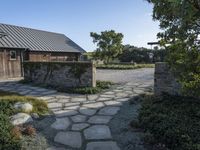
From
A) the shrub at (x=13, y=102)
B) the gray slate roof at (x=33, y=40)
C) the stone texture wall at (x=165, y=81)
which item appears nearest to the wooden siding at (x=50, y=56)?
the gray slate roof at (x=33, y=40)

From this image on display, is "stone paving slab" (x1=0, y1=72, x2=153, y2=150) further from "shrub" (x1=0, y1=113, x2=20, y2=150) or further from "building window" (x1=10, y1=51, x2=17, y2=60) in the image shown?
"building window" (x1=10, y1=51, x2=17, y2=60)

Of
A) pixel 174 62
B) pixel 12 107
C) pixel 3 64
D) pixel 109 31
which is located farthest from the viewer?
pixel 109 31

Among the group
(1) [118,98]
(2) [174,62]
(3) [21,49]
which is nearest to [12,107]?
(1) [118,98]

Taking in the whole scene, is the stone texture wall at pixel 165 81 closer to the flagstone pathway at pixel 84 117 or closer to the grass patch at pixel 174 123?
the grass patch at pixel 174 123

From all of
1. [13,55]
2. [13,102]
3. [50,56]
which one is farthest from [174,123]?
[50,56]

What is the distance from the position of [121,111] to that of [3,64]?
1384 centimetres

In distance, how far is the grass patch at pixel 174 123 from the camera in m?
4.58

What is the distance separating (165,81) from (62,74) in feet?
19.6

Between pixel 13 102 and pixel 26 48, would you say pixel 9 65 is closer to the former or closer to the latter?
pixel 26 48

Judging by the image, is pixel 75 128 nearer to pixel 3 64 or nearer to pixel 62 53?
pixel 3 64

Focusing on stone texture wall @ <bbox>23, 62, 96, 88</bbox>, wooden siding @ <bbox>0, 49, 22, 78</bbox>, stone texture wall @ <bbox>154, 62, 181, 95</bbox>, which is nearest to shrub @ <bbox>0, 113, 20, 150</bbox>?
stone texture wall @ <bbox>154, 62, 181, 95</bbox>

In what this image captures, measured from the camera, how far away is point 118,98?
9445 millimetres

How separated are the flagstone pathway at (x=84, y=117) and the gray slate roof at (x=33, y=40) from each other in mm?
9931

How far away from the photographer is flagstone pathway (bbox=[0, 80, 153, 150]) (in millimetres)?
5145
